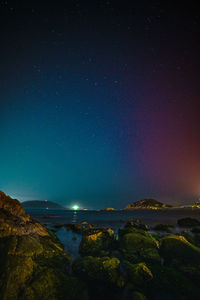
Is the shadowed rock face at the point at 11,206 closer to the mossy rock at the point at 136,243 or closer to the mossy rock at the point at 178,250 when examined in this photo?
the mossy rock at the point at 136,243

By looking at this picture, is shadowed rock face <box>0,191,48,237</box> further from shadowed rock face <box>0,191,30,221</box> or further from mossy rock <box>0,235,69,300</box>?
mossy rock <box>0,235,69,300</box>

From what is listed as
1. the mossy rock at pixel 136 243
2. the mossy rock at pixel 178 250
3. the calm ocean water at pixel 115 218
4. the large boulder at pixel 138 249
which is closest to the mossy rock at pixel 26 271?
the large boulder at pixel 138 249

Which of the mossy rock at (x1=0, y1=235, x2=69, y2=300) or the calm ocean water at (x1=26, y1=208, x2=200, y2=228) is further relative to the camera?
the calm ocean water at (x1=26, y1=208, x2=200, y2=228)

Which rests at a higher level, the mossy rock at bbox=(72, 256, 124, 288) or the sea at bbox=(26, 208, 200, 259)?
the mossy rock at bbox=(72, 256, 124, 288)

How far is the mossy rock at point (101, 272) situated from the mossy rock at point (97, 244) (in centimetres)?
299

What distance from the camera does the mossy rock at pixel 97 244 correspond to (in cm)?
1058

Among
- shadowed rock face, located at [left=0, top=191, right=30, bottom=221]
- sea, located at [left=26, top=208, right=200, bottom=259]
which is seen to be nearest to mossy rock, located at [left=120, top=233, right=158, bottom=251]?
sea, located at [left=26, top=208, right=200, bottom=259]

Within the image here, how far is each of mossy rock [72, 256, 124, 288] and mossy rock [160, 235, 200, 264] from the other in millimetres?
4617

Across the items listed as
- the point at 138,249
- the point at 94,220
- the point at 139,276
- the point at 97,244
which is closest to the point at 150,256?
the point at 138,249

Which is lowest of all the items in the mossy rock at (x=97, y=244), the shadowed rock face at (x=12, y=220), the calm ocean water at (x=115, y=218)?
the calm ocean water at (x=115, y=218)

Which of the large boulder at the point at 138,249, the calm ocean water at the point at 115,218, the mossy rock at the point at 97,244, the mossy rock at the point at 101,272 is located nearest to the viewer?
the mossy rock at the point at 101,272

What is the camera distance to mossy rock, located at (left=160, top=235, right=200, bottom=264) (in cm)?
946

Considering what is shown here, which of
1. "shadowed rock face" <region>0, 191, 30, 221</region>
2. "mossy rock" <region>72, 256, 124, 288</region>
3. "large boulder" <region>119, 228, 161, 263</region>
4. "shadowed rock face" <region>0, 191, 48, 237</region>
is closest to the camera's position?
"mossy rock" <region>72, 256, 124, 288</region>

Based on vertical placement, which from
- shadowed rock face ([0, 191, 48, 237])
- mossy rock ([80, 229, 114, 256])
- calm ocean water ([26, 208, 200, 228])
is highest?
shadowed rock face ([0, 191, 48, 237])
